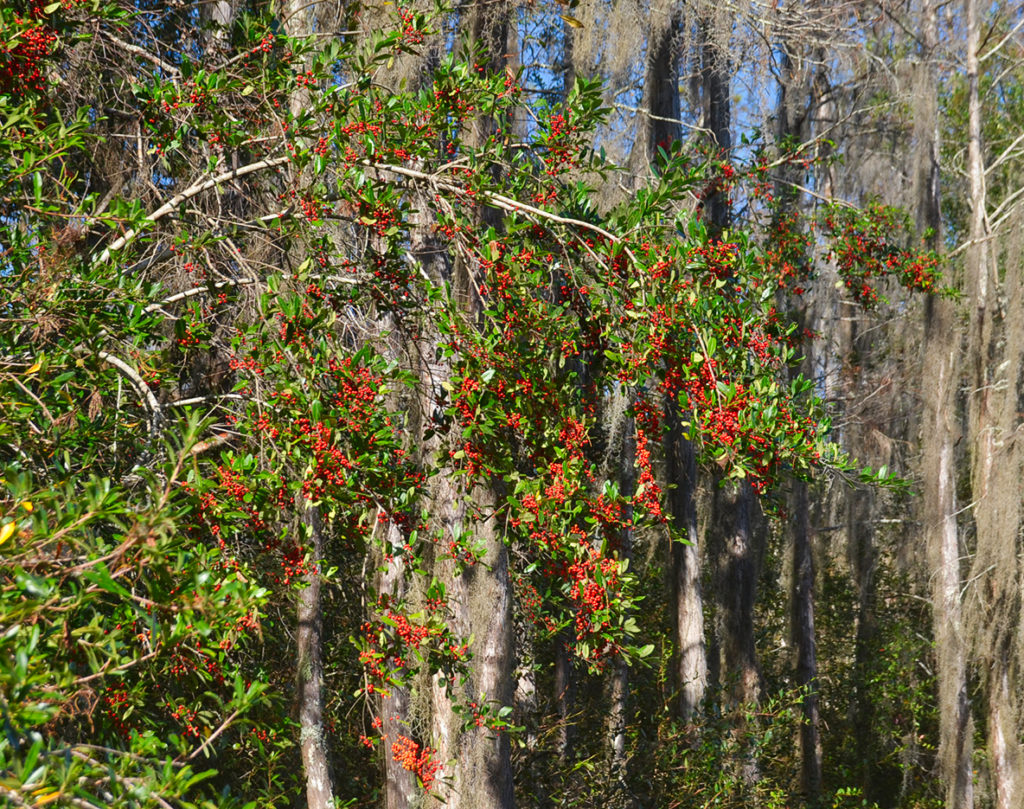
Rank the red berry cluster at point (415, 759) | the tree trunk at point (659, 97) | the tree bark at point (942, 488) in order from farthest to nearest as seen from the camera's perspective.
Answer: the tree bark at point (942, 488) < the tree trunk at point (659, 97) < the red berry cluster at point (415, 759)

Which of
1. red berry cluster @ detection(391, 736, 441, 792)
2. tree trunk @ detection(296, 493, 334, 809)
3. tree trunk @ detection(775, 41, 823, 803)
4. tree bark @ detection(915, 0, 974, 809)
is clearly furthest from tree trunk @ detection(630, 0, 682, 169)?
red berry cluster @ detection(391, 736, 441, 792)

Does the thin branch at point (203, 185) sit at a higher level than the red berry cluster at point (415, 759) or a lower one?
higher

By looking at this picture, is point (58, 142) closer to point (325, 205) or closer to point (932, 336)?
point (325, 205)

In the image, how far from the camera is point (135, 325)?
8.65ft

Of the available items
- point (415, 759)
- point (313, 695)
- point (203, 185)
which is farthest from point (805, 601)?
point (203, 185)

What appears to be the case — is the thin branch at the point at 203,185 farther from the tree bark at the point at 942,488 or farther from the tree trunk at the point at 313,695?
the tree bark at the point at 942,488

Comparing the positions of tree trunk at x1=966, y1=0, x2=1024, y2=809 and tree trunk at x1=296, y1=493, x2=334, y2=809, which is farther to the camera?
tree trunk at x1=966, y1=0, x2=1024, y2=809

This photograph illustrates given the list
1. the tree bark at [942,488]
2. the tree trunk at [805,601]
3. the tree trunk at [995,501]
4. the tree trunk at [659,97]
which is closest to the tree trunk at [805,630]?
the tree trunk at [805,601]

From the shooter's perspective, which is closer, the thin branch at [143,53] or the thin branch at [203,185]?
the thin branch at [203,185]

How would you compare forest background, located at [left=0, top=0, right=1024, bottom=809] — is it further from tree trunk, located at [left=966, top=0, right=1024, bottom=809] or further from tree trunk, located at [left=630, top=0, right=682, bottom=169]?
tree trunk, located at [left=966, top=0, right=1024, bottom=809]

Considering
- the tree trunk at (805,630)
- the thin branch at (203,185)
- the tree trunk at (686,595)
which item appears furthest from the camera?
the tree trunk at (805,630)

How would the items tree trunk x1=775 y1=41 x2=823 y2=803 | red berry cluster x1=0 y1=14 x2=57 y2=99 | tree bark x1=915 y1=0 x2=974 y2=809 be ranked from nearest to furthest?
red berry cluster x1=0 y1=14 x2=57 y2=99 < tree bark x1=915 y1=0 x2=974 y2=809 < tree trunk x1=775 y1=41 x2=823 y2=803

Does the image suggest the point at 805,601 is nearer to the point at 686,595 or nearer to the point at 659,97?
the point at 686,595

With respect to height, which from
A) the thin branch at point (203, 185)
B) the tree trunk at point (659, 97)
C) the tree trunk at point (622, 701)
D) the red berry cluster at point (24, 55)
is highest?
the tree trunk at point (659, 97)
